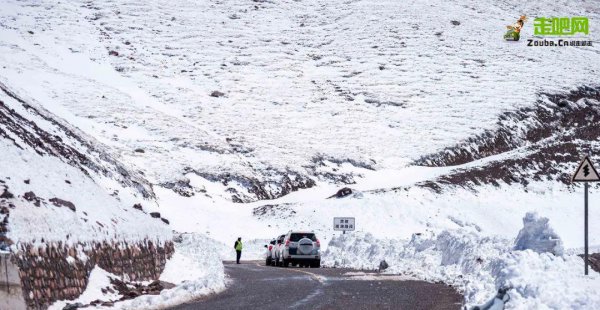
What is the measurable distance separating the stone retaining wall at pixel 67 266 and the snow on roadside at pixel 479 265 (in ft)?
23.7

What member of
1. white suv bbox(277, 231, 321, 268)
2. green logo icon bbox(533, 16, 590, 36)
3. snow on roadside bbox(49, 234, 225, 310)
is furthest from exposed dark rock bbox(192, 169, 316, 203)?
green logo icon bbox(533, 16, 590, 36)

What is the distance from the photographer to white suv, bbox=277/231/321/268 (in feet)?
113

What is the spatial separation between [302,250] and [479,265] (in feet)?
43.3

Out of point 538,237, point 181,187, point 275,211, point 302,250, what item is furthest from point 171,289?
point 181,187

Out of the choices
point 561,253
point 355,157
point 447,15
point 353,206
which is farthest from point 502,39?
point 561,253

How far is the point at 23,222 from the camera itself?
546 inches

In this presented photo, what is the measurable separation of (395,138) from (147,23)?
42.0 meters

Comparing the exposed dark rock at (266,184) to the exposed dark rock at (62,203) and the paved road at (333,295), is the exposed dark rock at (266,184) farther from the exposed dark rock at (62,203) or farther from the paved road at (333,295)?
the exposed dark rock at (62,203)

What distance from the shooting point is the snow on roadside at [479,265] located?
38.5 ft

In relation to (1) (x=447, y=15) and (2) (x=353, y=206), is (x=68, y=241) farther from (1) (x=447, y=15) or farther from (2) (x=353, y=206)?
(1) (x=447, y=15)

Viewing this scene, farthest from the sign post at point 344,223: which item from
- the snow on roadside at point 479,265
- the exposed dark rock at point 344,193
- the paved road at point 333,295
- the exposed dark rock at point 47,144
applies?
the paved road at point 333,295

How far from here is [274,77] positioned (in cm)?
9000

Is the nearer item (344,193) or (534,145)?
(344,193)

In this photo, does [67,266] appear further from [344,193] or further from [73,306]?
[344,193]
